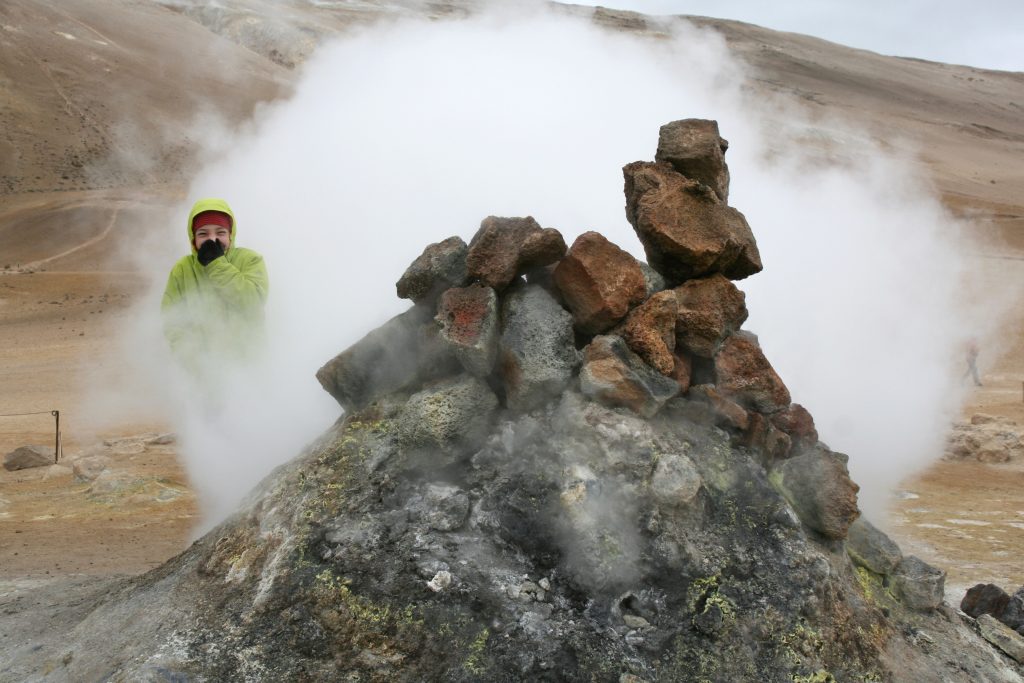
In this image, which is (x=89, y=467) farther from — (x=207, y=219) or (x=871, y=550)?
(x=871, y=550)

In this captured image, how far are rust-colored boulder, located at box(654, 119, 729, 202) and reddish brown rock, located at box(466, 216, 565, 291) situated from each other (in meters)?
0.66

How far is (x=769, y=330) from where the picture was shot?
625cm

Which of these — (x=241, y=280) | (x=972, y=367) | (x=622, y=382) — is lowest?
(x=972, y=367)

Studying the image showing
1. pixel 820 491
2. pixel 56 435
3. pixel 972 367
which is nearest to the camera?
pixel 820 491

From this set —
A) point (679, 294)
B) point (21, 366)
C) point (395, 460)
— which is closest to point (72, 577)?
point (395, 460)

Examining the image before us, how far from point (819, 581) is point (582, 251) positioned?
4.26 ft

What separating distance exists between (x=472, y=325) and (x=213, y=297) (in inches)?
53.2

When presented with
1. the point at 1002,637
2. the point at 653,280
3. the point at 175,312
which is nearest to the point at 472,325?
the point at 653,280

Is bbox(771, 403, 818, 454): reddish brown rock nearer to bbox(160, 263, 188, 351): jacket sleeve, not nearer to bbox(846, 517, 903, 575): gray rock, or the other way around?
bbox(846, 517, 903, 575): gray rock

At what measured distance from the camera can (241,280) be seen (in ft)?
12.3

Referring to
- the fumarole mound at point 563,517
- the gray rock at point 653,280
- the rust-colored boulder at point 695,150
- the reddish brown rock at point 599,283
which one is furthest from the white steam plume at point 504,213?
the rust-colored boulder at point 695,150

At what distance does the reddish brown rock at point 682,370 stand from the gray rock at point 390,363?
765 mm

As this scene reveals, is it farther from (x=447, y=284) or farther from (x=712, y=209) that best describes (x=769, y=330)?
(x=447, y=284)

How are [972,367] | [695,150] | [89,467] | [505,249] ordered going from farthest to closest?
[972,367]
[89,467]
[695,150]
[505,249]
